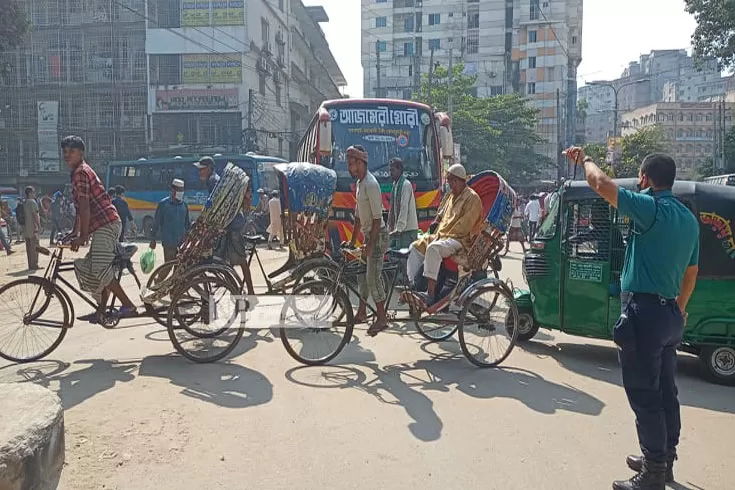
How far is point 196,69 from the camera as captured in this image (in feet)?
113

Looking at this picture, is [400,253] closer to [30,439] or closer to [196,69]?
[30,439]

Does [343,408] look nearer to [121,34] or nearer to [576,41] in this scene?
[121,34]

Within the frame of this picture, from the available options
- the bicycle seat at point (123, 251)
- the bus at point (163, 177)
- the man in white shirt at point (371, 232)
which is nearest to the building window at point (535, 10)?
the bus at point (163, 177)

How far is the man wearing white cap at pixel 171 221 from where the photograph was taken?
859 centimetres

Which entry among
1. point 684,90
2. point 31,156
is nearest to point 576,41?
point 684,90

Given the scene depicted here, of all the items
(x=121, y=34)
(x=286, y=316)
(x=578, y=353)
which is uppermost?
(x=121, y=34)

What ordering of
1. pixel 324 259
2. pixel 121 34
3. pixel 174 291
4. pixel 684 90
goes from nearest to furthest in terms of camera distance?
1. pixel 174 291
2. pixel 324 259
3. pixel 121 34
4. pixel 684 90

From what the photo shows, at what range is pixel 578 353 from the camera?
6.45 metres

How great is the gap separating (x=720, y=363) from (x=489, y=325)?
1.98m

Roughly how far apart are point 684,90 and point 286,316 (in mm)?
106869

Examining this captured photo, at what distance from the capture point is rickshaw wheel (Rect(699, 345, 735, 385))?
5324 mm

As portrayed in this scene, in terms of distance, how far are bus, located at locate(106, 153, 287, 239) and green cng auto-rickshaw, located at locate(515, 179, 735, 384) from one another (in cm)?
1860

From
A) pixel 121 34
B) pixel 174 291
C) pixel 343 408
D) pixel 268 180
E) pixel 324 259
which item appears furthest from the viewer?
pixel 121 34

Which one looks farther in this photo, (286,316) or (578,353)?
(578,353)
